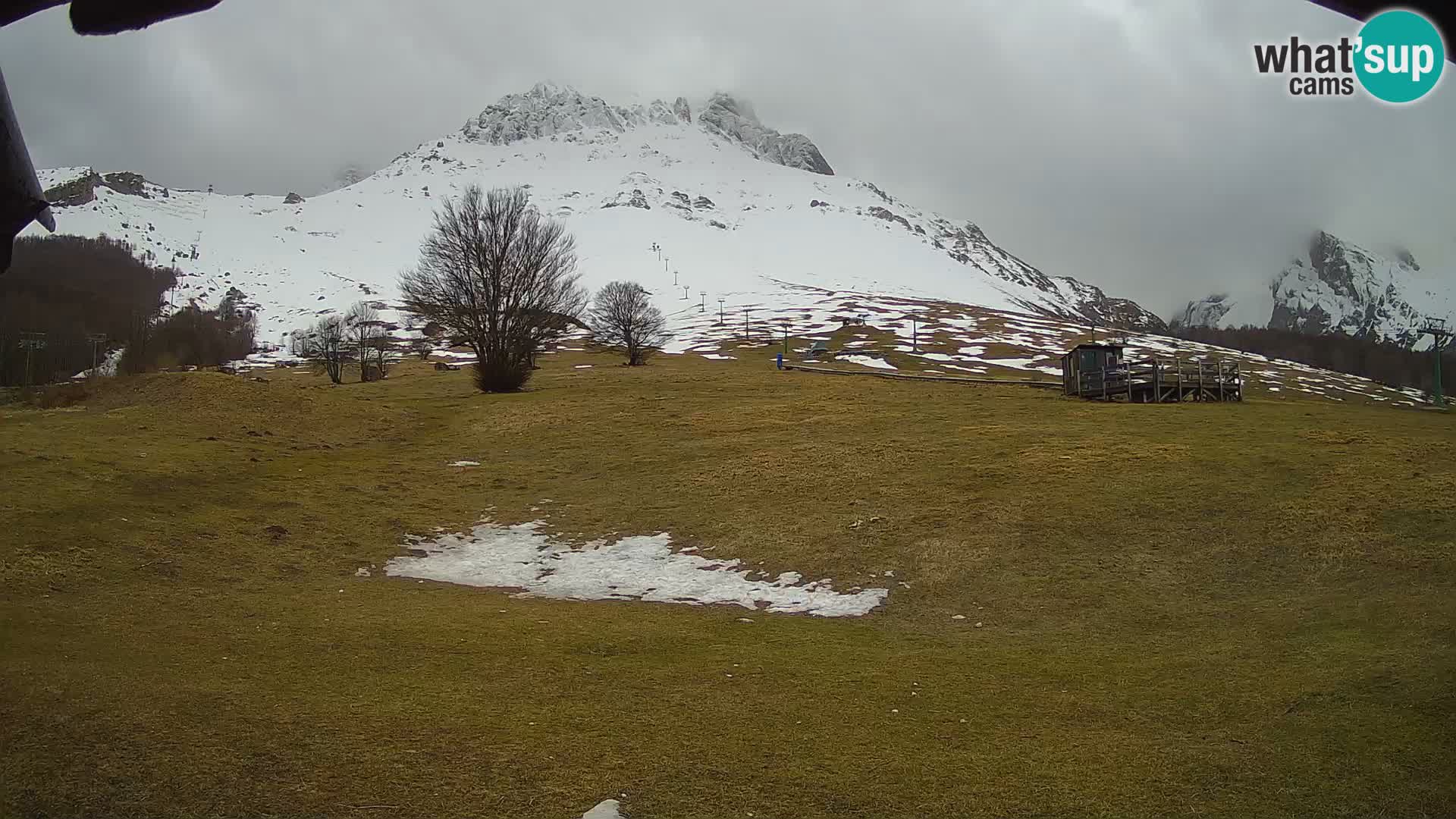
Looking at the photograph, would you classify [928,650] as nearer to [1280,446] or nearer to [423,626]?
[423,626]

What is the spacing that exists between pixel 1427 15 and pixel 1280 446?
30.5 m

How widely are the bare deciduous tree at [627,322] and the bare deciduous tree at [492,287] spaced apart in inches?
1215

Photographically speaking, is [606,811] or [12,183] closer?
[12,183]

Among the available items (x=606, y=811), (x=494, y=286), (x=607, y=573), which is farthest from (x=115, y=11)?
(x=494, y=286)

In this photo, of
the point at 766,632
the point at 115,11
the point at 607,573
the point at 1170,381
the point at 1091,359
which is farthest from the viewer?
the point at 1091,359

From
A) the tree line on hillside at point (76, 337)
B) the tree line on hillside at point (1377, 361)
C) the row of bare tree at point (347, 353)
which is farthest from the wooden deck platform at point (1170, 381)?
the tree line on hillside at point (1377, 361)

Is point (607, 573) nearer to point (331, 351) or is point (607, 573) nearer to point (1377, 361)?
point (331, 351)

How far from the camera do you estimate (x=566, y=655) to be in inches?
564

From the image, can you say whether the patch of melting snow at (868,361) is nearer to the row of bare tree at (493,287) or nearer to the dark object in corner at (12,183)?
the row of bare tree at (493,287)

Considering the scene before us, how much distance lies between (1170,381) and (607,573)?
122 feet

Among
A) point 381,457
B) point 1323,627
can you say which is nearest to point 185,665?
point 1323,627

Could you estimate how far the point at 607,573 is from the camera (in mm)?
22281

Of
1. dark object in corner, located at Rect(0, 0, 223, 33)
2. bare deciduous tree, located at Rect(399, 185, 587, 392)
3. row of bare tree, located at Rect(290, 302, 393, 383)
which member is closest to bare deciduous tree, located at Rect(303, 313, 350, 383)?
row of bare tree, located at Rect(290, 302, 393, 383)

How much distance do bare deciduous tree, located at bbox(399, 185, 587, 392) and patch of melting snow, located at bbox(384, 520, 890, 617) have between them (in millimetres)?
32728
